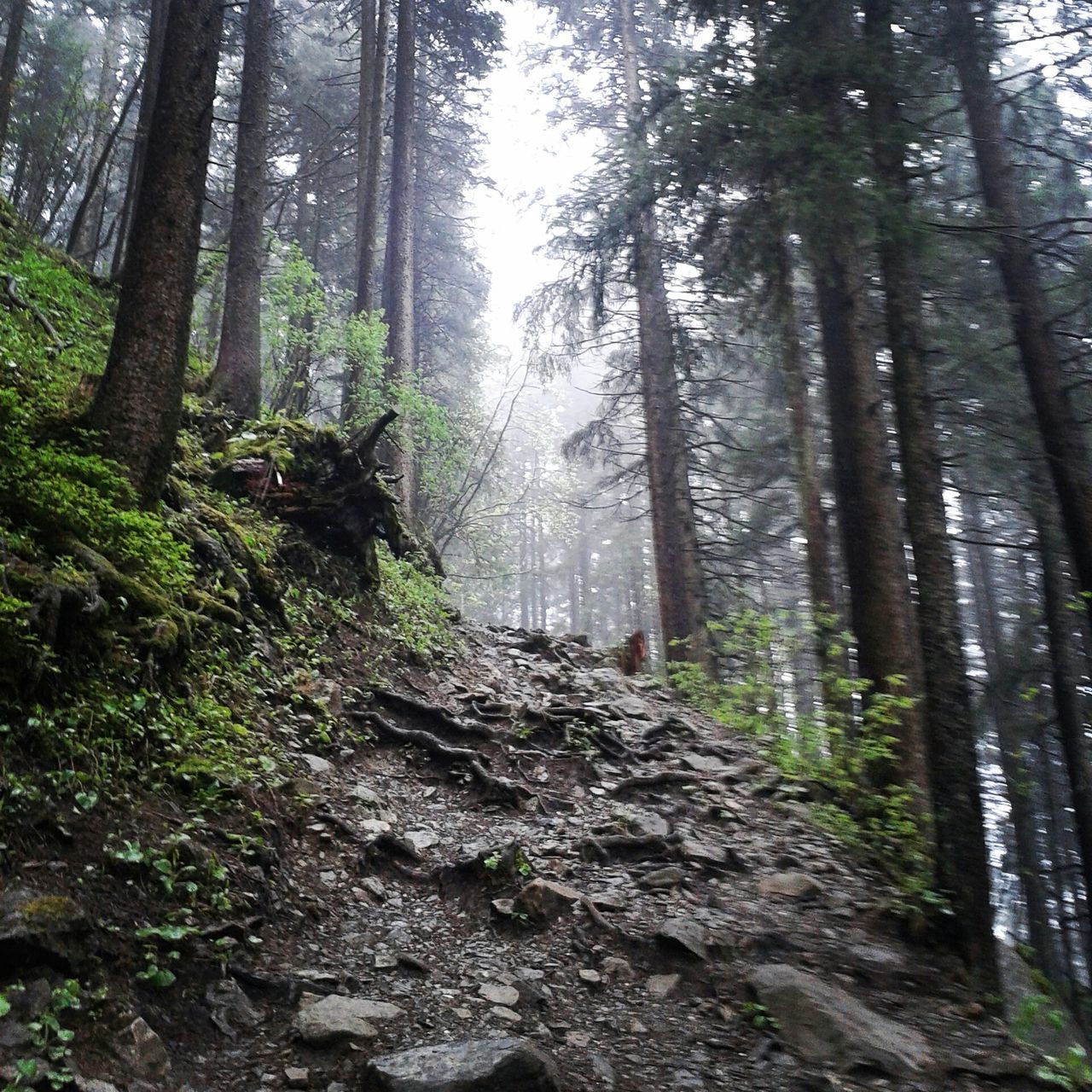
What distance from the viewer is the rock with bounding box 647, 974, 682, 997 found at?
13.9 ft

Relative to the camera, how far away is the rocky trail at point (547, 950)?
10.5ft

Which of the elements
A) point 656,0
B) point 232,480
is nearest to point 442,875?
point 232,480

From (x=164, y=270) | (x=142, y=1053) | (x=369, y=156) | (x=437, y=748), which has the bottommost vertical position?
(x=142, y=1053)

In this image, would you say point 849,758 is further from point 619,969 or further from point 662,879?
point 619,969

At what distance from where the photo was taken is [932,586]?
203 inches

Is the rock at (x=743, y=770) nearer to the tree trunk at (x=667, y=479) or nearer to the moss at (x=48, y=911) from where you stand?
the tree trunk at (x=667, y=479)

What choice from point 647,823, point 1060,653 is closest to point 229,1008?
point 647,823

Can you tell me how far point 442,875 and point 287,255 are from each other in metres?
9.40

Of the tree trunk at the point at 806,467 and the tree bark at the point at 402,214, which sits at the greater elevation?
the tree bark at the point at 402,214

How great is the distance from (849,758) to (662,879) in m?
2.13

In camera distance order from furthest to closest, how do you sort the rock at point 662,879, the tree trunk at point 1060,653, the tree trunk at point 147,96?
1. the tree trunk at point 147,96
2. the tree trunk at point 1060,653
3. the rock at point 662,879

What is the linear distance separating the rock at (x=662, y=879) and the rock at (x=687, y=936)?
562 mm

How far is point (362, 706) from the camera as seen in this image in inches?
281

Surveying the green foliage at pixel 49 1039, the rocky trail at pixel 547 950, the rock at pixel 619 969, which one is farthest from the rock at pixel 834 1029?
the green foliage at pixel 49 1039
